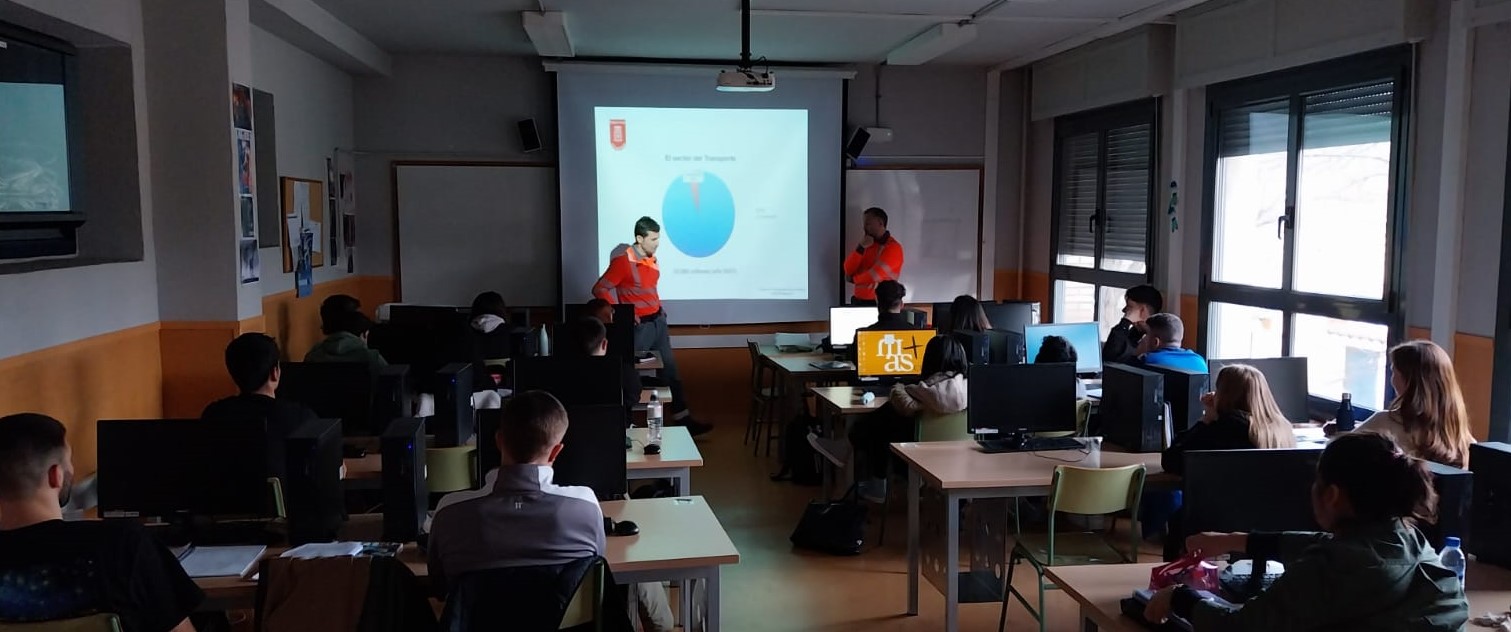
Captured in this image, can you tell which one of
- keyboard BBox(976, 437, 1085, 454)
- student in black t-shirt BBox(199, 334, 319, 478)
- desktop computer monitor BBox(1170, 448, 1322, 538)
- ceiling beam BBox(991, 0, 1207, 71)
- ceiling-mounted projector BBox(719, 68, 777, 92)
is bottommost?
keyboard BBox(976, 437, 1085, 454)

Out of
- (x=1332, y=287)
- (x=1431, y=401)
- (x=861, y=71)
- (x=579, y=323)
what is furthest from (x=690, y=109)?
(x=1431, y=401)

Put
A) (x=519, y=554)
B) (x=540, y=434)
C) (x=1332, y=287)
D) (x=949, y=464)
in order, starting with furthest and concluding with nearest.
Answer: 1. (x=1332, y=287)
2. (x=949, y=464)
3. (x=540, y=434)
4. (x=519, y=554)

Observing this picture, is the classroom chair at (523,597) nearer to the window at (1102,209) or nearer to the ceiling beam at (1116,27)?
the ceiling beam at (1116,27)

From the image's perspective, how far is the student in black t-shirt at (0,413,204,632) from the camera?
2.39 m

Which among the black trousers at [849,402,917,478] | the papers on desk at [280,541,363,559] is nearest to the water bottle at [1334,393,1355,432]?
the black trousers at [849,402,917,478]

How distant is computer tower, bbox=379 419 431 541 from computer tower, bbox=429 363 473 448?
918 mm

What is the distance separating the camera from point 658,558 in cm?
313

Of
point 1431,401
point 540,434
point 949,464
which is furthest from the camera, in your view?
point 949,464

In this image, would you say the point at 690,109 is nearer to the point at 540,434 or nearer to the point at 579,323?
the point at 579,323

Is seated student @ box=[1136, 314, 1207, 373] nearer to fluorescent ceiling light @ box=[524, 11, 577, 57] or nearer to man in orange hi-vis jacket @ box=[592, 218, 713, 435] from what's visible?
man in orange hi-vis jacket @ box=[592, 218, 713, 435]

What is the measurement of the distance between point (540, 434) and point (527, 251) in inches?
250

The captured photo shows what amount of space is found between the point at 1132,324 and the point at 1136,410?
7.71 ft

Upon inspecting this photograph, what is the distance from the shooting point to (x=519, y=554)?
271 centimetres

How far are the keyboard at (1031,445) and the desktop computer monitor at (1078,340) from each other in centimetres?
196
